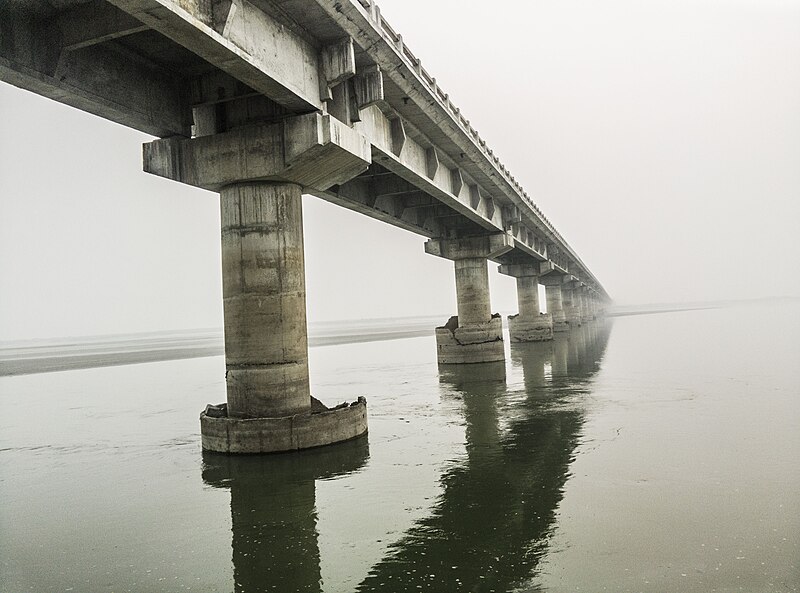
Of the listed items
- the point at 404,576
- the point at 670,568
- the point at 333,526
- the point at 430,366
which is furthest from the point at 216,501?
the point at 430,366

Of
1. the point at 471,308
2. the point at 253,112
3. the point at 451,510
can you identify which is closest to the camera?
the point at 451,510

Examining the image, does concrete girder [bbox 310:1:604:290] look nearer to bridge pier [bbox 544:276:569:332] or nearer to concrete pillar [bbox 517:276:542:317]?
concrete pillar [bbox 517:276:542:317]

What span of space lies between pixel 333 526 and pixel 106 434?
33.0 ft

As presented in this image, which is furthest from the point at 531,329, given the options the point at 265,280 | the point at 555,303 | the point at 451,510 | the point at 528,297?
the point at 451,510

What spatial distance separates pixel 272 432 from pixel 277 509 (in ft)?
12.5

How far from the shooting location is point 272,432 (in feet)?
41.2

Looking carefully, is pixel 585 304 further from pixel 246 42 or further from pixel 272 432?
pixel 246 42

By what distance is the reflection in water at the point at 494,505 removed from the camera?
623 cm

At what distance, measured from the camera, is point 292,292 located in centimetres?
1327

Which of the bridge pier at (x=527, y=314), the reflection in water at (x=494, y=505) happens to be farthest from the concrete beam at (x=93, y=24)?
the bridge pier at (x=527, y=314)

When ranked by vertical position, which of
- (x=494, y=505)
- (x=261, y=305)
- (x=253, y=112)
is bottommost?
(x=494, y=505)

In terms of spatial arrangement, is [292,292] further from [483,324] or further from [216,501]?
[483,324]

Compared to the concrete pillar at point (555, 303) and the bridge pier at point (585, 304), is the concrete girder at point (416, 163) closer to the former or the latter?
the concrete pillar at point (555, 303)

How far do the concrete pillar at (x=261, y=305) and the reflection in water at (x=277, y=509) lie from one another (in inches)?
48.8
